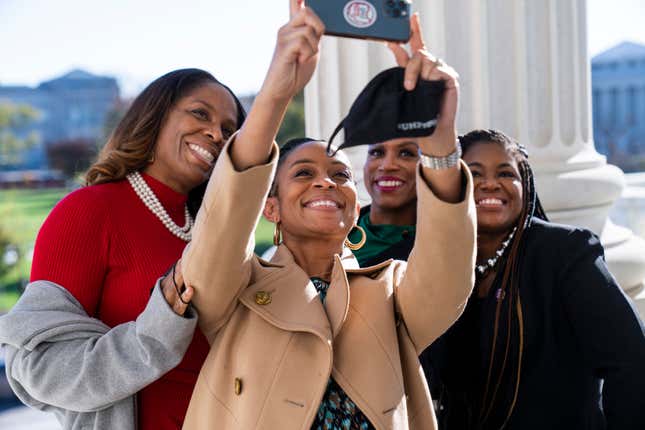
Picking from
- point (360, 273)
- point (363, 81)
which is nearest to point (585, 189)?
point (363, 81)

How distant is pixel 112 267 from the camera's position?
2.15 metres

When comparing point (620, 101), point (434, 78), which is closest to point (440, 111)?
point (434, 78)

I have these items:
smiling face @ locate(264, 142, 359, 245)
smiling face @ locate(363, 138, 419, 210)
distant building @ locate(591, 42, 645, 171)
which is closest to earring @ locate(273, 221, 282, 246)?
smiling face @ locate(264, 142, 359, 245)

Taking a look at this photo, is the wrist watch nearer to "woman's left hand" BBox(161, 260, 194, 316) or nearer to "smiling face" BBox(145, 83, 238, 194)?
"woman's left hand" BBox(161, 260, 194, 316)

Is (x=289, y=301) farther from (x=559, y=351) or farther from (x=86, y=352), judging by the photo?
(x=559, y=351)

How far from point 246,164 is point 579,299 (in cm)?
126

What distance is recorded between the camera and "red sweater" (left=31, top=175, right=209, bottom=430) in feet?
6.82

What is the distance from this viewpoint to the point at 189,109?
7.83 feet

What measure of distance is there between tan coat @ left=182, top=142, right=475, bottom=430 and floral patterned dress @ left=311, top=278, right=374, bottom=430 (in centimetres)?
4

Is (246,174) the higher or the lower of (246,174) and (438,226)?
the higher

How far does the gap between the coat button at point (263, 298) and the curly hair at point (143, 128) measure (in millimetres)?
638

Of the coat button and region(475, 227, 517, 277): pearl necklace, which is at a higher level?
the coat button

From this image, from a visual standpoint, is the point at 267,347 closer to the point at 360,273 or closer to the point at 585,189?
the point at 360,273

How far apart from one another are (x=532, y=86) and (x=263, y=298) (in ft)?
8.13
